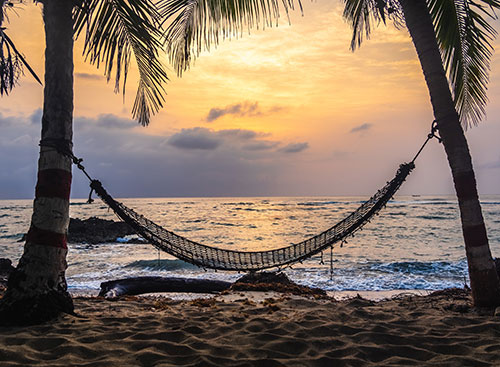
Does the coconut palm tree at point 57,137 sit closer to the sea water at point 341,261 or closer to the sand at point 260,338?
the sand at point 260,338

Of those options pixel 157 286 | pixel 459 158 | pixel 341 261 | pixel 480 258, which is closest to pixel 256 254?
pixel 157 286

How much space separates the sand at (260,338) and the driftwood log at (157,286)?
179 centimetres

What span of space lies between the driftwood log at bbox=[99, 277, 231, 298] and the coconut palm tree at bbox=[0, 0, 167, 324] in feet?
7.23

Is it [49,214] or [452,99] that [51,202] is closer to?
[49,214]

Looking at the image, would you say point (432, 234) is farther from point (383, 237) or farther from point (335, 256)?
point (335, 256)

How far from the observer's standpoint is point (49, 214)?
2.72 meters

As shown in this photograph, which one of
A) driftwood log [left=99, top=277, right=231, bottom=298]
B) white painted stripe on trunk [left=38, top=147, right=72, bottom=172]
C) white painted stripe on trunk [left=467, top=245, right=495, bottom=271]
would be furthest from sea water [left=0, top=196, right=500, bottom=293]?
white painted stripe on trunk [left=38, top=147, right=72, bottom=172]

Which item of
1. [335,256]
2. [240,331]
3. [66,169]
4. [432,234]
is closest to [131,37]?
[66,169]

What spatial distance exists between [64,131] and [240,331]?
2.07m

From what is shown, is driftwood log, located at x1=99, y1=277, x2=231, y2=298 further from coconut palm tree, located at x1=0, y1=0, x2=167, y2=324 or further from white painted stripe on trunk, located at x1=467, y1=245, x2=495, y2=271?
white painted stripe on trunk, located at x1=467, y1=245, x2=495, y2=271

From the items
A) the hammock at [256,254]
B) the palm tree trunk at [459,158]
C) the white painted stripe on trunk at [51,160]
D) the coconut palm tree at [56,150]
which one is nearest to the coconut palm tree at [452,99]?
the palm tree trunk at [459,158]

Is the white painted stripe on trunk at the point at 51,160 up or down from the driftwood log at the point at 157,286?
up

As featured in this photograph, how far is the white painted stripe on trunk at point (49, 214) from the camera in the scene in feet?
8.86

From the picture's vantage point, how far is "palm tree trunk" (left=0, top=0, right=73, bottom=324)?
2.58 meters
